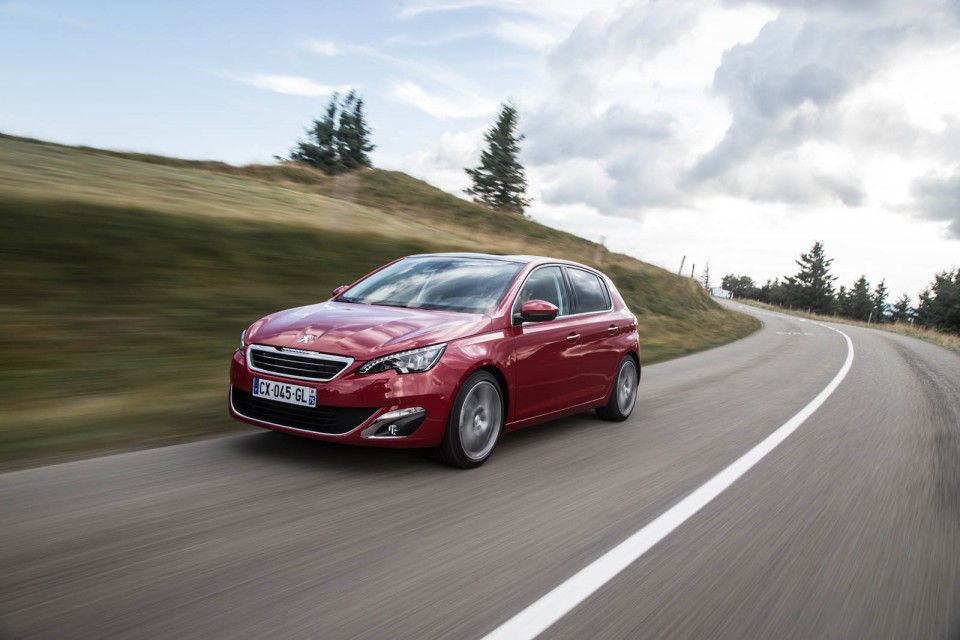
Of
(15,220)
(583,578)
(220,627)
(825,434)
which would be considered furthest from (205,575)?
(15,220)

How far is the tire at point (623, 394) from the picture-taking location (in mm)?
7477

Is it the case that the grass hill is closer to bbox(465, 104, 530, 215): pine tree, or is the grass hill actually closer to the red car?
the red car

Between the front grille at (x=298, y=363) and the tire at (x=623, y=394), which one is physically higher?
the front grille at (x=298, y=363)

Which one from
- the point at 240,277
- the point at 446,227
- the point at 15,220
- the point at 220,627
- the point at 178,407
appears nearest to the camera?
the point at 220,627

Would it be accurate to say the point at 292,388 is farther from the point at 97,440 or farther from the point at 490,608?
the point at 490,608

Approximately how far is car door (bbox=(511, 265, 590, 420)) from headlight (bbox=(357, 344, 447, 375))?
912 mm

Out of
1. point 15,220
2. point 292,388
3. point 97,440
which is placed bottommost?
point 97,440

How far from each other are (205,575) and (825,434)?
21.2 ft

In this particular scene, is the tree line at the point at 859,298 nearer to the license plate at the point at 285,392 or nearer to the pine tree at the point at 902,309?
the pine tree at the point at 902,309

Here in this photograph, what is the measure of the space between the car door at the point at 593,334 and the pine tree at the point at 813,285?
4555 inches

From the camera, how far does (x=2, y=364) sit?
683 cm

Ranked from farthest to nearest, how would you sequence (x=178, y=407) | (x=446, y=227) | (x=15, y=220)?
(x=446, y=227), (x=15, y=220), (x=178, y=407)

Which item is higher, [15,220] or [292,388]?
[15,220]

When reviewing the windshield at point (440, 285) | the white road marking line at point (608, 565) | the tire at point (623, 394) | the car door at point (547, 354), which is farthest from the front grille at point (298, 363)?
the tire at point (623, 394)
